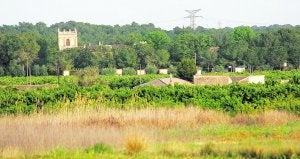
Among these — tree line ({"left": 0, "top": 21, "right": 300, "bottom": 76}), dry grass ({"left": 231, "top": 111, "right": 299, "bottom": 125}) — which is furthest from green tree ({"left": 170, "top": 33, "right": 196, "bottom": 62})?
dry grass ({"left": 231, "top": 111, "right": 299, "bottom": 125})

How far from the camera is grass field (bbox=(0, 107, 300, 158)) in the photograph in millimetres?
14109

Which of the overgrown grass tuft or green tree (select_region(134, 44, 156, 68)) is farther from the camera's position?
green tree (select_region(134, 44, 156, 68))

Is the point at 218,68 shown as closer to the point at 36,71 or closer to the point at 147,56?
the point at 147,56

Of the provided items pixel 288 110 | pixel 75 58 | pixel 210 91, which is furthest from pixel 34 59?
pixel 288 110

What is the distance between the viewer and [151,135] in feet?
59.9

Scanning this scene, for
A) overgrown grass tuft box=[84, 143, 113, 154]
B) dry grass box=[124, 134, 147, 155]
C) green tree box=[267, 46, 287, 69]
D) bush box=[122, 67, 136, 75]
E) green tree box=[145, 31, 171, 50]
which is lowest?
bush box=[122, 67, 136, 75]

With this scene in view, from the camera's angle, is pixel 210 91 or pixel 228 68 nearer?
pixel 210 91

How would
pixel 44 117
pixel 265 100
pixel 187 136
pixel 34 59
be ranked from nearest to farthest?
pixel 187 136 < pixel 44 117 < pixel 265 100 < pixel 34 59

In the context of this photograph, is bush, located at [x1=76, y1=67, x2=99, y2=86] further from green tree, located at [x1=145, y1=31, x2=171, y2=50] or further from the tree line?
green tree, located at [x1=145, y1=31, x2=171, y2=50]

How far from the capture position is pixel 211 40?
11950cm

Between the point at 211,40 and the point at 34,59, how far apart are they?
123 feet

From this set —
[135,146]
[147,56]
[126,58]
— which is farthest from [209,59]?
[135,146]

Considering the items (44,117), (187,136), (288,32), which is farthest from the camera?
(288,32)

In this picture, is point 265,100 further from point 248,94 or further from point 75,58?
point 75,58
